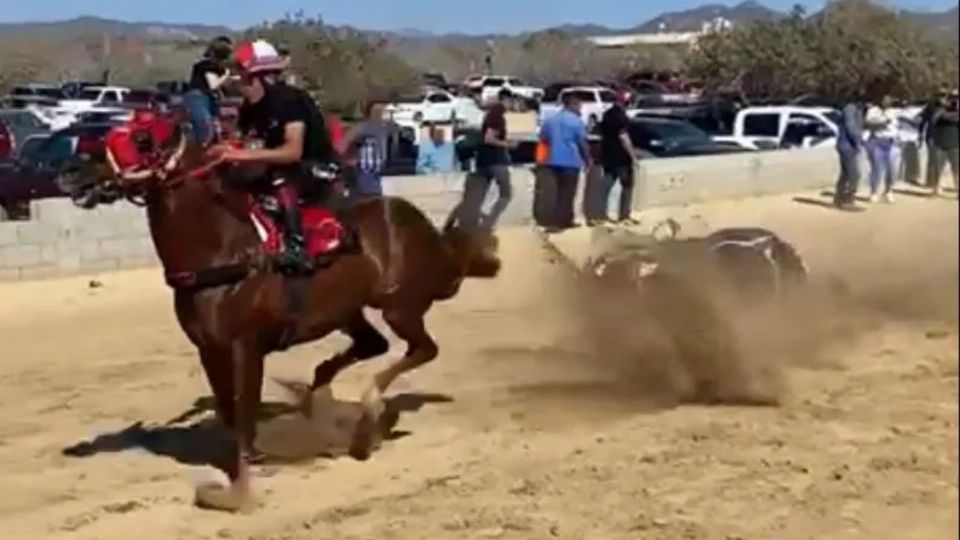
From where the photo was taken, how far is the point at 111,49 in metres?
99.4

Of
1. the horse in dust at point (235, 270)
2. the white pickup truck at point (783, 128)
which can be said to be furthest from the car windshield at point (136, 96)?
the horse in dust at point (235, 270)

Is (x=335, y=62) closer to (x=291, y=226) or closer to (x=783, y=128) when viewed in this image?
(x=783, y=128)

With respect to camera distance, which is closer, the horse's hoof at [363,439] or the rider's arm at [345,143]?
the horse's hoof at [363,439]

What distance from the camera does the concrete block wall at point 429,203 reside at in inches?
672

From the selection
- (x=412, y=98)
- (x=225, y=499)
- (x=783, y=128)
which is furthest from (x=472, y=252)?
(x=412, y=98)

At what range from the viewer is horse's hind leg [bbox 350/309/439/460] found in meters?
9.49

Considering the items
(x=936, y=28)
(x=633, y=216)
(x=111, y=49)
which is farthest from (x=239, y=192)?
(x=111, y=49)

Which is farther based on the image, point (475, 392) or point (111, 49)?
point (111, 49)

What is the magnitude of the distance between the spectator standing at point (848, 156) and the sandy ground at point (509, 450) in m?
13.1

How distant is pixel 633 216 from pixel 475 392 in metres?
13.6

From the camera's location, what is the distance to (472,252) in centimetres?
1072

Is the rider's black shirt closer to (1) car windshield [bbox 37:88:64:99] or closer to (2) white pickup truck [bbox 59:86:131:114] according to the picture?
(2) white pickup truck [bbox 59:86:131:114]

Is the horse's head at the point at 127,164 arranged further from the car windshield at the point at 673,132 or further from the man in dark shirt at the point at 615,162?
the car windshield at the point at 673,132

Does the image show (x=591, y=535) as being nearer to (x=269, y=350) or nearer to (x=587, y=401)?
(x=269, y=350)
